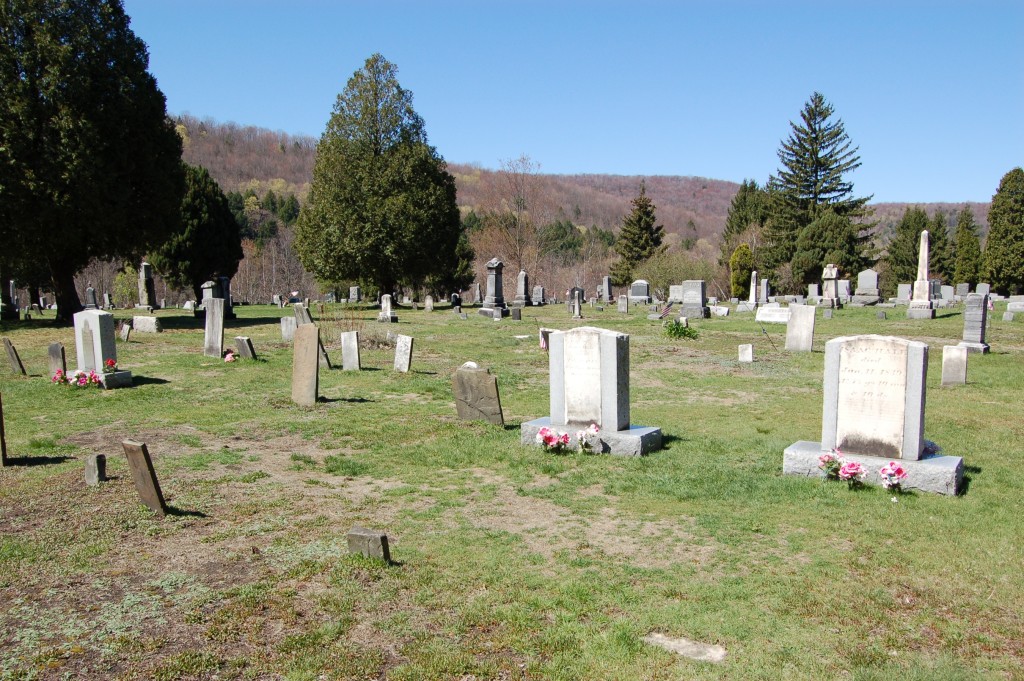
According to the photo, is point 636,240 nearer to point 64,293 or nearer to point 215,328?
point 64,293

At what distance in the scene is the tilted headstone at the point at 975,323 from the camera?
56.9 feet

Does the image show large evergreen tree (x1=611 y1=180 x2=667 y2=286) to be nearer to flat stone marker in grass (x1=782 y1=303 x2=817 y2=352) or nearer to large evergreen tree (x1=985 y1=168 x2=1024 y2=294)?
large evergreen tree (x1=985 y1=168 x2=1024 y2=294)

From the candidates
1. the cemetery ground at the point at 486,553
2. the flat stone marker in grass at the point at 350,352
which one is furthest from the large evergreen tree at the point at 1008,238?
the flat stone marker in grass at the point at 350,352

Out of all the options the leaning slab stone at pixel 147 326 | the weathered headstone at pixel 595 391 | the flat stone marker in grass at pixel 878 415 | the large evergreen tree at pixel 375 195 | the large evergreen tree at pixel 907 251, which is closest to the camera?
the flat stone marker in grass at pixel 878 415

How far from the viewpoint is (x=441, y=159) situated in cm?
3922

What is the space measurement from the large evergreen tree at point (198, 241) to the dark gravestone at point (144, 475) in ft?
119

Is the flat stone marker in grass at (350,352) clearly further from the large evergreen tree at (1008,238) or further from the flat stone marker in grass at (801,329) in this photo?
the large evergreen tree at (1008,238)

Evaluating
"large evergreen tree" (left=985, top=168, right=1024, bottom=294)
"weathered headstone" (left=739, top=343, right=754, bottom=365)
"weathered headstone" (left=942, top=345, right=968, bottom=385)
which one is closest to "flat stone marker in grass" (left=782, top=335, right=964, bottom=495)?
"weathered headstone" (left=942, top=345, right=968, bottom=385)

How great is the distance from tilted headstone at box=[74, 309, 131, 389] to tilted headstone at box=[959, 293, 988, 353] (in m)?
19.0

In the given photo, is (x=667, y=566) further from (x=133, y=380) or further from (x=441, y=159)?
(x=441, y=159)

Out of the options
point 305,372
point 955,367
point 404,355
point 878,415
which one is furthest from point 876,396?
point 404,355

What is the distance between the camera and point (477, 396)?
34.7 feet

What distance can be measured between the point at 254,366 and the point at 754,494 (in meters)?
12.3

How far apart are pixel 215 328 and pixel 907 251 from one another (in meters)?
56.3
